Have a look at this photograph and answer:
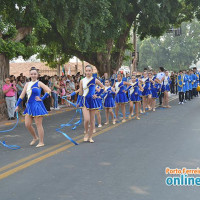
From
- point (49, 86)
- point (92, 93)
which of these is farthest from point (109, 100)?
point (49, 86)

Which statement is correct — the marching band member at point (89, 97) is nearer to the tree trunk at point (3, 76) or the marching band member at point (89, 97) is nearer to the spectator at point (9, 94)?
the spectator at point (9, 94)

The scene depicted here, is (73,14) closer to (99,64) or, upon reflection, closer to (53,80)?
(53,80)

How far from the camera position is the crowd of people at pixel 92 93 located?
302 inches

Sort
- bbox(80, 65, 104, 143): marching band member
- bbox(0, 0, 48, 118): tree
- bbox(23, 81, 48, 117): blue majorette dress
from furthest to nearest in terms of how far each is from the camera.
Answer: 1. bbox(0, 0, 48, 118): tree
2. bbox(80, 65, 104, 143): marching band member
3. bbox(23, 81, 48, 117): blue majorette dress

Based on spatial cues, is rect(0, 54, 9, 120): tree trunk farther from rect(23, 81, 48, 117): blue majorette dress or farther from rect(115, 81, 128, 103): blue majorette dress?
rect(23, 81, 48, 117): blue majorette dress

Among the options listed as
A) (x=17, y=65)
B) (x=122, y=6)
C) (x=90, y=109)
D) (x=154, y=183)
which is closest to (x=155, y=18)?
(x=122, y=6)

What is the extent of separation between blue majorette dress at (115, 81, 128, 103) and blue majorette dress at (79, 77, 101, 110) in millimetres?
3627

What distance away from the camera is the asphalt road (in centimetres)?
455

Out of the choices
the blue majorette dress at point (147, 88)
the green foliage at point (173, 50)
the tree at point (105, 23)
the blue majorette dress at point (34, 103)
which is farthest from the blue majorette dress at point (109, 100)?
the green foliage at point (173, 50)

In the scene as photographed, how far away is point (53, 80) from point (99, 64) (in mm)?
7603
